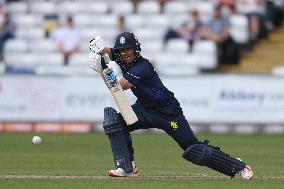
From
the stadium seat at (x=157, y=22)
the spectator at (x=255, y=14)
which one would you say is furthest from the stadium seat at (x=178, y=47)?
the spectator at (x=255, y=14)

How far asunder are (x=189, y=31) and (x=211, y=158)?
10.7 m

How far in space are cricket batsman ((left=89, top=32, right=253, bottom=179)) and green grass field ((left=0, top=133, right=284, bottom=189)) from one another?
0.62ft

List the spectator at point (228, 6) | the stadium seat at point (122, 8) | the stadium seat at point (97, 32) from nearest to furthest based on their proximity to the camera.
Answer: the spectator at point (228, 6) < the stadium seat at point (97, 32) < the stadium seat at point (122, 8)

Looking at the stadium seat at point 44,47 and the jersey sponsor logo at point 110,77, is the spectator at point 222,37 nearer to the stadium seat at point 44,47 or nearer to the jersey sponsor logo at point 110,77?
the stadium seat at point 44,47

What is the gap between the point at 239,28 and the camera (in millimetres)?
A: 20562

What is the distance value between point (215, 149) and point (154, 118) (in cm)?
69

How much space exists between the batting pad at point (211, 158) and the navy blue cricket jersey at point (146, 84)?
571 mm

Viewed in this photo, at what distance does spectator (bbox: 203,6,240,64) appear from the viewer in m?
19.8

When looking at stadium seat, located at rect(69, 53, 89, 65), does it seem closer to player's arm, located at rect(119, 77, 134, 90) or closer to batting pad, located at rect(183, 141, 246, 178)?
player's arm, located at rect(119, 77, 134, 90)

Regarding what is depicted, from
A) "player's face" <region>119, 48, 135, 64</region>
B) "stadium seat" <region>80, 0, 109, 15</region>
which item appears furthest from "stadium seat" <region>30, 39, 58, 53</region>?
"player's face" <region>119, 48, 135, 64</region>

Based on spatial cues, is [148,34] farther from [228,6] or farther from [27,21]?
[27,21]

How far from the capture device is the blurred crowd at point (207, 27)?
20062 millimetres

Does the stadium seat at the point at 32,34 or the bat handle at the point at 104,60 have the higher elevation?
the stadium seat at the point at 32,34

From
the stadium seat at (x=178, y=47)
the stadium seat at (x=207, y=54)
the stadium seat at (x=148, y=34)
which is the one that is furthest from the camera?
the stadium seat at (x=148, y=34)
